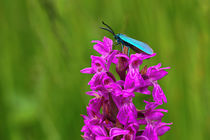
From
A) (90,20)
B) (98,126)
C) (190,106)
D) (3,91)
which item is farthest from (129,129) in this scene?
(3,91)

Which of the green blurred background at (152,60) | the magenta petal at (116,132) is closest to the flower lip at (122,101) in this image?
the magenta petal at (116,132)

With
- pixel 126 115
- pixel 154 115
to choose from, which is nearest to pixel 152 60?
pixel 154 115

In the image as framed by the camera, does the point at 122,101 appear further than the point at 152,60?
No

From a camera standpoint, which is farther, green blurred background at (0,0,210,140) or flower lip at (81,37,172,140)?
green blurred background at (0,0,210,140)

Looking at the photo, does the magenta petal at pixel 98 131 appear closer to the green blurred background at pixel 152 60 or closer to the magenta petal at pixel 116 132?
the magenta petal at pixel 116 132

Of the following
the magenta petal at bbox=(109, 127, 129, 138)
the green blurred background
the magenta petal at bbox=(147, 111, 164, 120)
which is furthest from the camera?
the green blurred background

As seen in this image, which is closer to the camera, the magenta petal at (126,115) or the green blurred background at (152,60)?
the magenta petal at (126,115)

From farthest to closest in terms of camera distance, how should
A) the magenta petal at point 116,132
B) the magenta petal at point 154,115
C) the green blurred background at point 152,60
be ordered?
1. the green blurred background at point 152,60
2. the magenta petal at point 154,115
3. the magenta petal at point 116,132

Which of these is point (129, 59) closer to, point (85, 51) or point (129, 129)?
point (129, 129)

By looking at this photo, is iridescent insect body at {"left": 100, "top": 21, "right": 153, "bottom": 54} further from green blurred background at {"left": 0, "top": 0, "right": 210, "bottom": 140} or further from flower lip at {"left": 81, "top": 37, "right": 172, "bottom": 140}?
green blurred background at {"left": 0, "top": 0, "right": 210, "bottom": 140}

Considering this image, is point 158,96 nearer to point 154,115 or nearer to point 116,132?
point 154,115

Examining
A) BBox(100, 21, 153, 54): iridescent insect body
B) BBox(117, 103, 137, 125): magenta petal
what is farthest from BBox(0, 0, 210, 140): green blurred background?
BBox(117, 103, 137, 125): magenta petal
